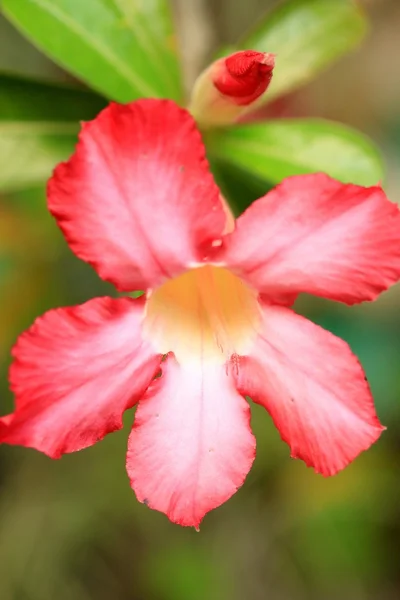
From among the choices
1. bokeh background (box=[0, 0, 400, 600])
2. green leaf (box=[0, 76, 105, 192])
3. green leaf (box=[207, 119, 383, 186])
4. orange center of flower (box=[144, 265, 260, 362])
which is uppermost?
green leaf (box=[0, 76, 105, 192])

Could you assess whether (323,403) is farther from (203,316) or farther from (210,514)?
(210,514)

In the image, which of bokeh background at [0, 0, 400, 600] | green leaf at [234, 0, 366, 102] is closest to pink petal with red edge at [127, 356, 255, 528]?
green leaf at [234, 0, 366, 102]

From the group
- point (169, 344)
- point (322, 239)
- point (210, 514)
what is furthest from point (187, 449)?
point (210, 514)

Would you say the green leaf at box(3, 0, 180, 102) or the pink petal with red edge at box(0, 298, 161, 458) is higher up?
the green leaf at box(3, 0, 180, 102)

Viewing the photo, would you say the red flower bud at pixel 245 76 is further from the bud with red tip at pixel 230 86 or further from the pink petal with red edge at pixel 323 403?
the pink petal with red edge at pixel 323 403

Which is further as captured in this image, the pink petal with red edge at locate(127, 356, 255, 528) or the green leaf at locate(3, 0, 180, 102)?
the green leaf at locate(3, 0, 180, 102)

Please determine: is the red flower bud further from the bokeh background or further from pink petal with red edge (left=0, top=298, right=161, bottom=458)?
the bokeh background

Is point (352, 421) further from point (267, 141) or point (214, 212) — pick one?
point (267, 141)

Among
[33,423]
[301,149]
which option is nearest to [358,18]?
[301,149]
